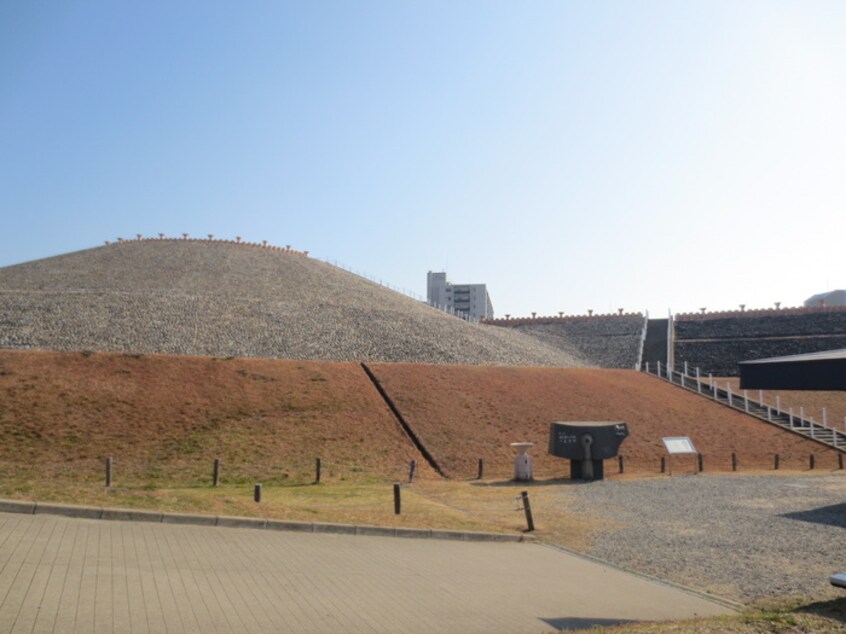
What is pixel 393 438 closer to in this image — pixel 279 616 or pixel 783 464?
pixel 783 464

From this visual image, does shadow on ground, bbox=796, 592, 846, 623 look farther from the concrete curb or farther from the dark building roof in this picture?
the concrete curb

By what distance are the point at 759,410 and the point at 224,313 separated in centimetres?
3111

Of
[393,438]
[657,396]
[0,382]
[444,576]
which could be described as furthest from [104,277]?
[444,576]

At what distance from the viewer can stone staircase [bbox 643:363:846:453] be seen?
114 ft

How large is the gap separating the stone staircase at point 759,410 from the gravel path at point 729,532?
11.5 metres

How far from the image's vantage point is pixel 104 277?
52.2 metres

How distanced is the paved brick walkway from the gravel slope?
27.9 metres

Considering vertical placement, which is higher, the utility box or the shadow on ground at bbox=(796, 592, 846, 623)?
the utility box

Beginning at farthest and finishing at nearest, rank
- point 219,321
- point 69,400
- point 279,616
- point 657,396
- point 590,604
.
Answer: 1. point 219,321
2. point 657,396
3. point 69,400
4. point 590,604
5. point 279,616

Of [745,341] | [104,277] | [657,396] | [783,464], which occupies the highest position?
[104,277]

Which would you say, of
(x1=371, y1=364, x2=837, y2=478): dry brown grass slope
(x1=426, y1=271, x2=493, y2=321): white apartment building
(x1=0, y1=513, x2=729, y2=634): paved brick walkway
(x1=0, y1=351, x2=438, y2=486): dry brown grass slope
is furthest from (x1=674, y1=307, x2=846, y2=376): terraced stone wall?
(x1=426, y1=271, x2=493, y2=321): white apartment building

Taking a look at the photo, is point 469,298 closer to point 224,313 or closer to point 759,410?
point 224,313

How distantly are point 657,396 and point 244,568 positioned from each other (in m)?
34.7

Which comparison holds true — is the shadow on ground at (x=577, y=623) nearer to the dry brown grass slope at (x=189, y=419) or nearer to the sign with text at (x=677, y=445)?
the dry brown grass slope at (x=189, y=419)
